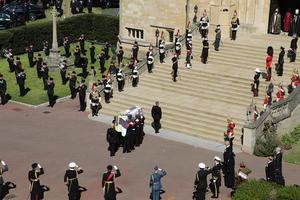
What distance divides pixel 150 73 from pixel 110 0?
21439 millimetres

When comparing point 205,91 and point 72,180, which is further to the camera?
point 205,91

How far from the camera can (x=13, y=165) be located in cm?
2509

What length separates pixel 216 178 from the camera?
22.1 meters

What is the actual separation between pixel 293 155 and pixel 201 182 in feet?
22.4

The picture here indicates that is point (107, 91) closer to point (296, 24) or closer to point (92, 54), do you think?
point (92, 54)

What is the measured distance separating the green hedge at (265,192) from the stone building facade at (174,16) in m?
20.1

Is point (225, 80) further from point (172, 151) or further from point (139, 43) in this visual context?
point (139, 43)

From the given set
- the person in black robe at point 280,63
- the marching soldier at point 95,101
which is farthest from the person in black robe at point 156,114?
the person in black robe at point 280,63

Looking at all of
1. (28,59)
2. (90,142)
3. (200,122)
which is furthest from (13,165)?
(28,59)

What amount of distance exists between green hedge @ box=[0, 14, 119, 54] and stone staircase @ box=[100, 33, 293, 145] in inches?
469

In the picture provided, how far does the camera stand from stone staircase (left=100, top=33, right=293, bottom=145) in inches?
1160

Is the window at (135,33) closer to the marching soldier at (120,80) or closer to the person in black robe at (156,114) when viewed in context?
the marching soldier at (120,80)

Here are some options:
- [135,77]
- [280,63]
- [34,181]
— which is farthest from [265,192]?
[135,77]

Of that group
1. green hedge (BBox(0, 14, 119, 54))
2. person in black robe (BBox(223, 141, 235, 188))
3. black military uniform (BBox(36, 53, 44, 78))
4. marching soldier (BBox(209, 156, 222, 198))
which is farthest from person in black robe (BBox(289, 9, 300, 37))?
marching soldier (BBox(209, 156, 222, 198))
